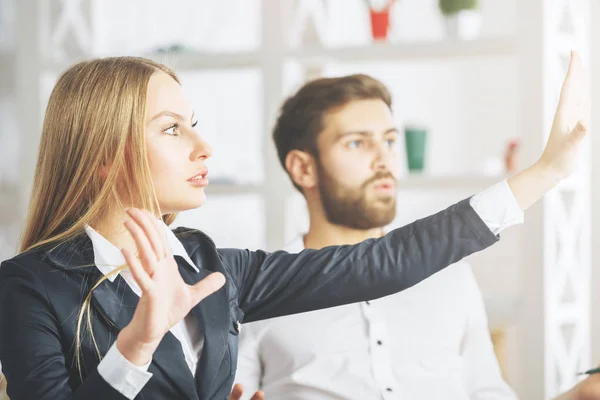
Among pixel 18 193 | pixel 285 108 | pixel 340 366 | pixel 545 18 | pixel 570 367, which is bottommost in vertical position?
pixel 570 367

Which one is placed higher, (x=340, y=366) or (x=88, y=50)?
(x=88, y=50)

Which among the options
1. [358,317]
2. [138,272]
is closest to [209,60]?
[358,317]

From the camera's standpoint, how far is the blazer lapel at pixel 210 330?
1.21 meters

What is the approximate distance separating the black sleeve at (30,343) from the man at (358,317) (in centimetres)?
72

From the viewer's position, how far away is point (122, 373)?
101 cm

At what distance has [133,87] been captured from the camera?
4.10 feet

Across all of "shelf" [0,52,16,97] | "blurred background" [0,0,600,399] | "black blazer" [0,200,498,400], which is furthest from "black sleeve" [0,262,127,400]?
"shelf" [0,52,16,97]

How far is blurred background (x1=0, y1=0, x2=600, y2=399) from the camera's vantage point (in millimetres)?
2307

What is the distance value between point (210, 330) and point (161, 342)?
0.08 m

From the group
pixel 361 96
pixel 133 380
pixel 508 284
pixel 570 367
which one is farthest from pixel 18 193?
pixel 133 380

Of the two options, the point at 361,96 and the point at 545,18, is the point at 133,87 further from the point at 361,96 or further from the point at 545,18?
the point at 545,18

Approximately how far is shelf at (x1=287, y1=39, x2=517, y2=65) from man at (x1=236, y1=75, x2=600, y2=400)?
41 cm

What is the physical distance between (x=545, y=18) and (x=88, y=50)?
149 cm

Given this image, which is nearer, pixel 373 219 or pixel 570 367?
pixel 373 219
